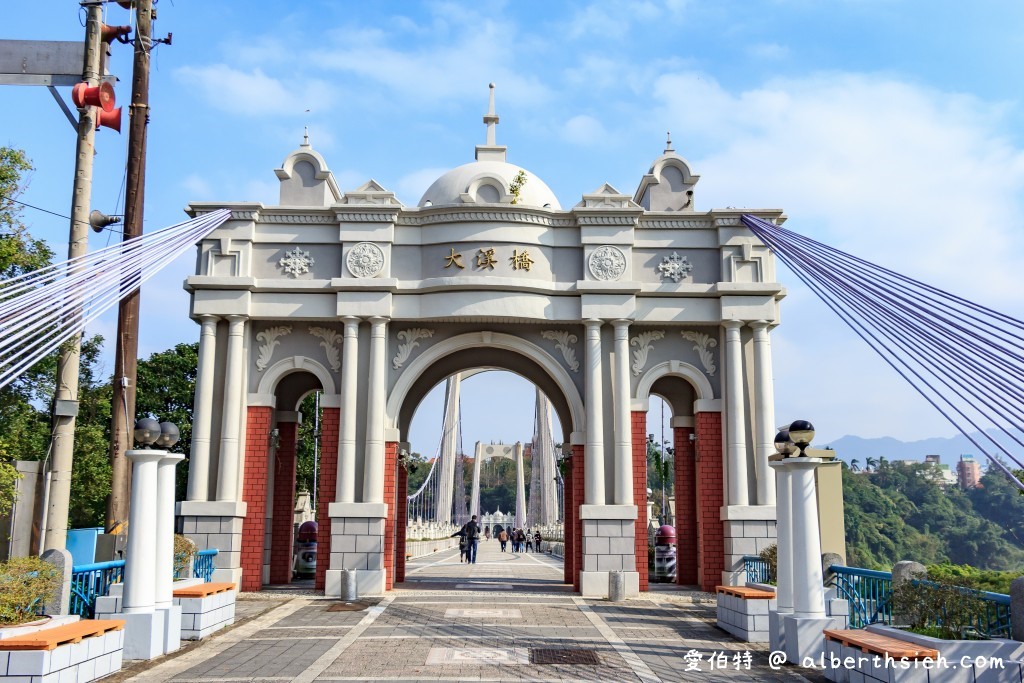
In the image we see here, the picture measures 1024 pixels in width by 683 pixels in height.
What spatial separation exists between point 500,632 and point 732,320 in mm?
7818

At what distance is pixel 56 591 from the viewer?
28.2ft

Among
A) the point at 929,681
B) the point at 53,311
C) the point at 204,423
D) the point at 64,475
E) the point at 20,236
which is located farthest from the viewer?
the point at 204,423

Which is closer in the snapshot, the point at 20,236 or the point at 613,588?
the point at 20,236

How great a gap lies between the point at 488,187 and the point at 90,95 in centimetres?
802

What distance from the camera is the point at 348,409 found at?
52.7ft

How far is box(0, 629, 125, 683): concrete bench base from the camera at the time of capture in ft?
21.9

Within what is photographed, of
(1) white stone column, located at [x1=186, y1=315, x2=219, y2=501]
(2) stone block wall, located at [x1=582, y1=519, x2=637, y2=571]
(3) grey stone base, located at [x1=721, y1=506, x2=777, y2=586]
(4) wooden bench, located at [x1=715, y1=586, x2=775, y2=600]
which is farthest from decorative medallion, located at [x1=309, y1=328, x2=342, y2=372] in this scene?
(4) wooden bench, located at [x1=715, y1=586, x2=775, y2=600]

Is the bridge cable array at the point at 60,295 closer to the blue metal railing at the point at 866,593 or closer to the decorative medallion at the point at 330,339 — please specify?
the decorative medallion at the point at 330,339

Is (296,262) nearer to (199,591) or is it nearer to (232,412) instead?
(232,412)

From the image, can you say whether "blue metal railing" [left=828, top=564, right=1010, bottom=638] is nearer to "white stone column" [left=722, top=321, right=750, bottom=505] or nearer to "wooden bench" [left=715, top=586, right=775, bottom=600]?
"wooden bench" [left=715, top=586, right=775, bottom=600]

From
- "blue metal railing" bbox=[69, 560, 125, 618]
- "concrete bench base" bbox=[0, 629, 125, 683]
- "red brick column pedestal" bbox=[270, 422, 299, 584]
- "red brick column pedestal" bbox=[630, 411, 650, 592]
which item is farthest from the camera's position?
"red brick column pedestal" bbox=[270, 422, 299, 584]

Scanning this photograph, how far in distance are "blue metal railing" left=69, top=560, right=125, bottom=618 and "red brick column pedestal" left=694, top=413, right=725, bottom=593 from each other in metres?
9.96

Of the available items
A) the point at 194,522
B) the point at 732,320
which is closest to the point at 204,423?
the point at 194,522

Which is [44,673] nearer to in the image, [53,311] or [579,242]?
[53,311]
